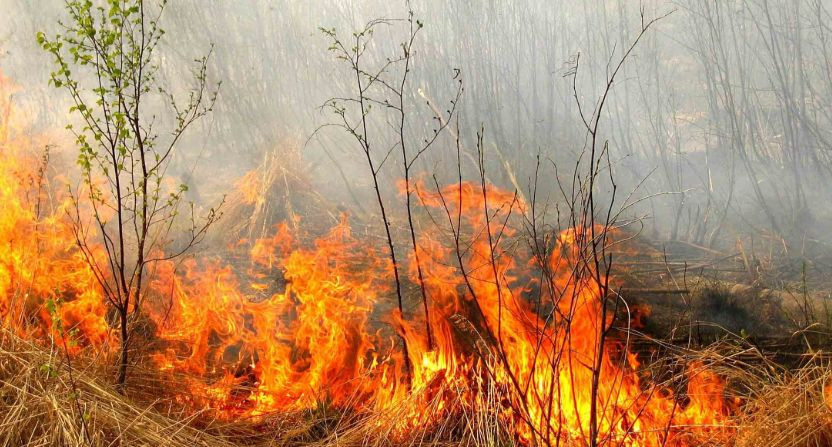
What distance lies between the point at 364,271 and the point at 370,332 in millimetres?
721

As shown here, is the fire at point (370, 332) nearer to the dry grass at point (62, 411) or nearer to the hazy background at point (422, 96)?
the dry grass at point (62, 411)

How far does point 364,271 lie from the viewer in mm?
4867

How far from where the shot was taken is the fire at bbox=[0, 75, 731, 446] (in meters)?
3.12

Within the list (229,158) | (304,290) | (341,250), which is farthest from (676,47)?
(304,290)

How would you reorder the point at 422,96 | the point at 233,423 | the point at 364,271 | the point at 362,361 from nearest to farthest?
the point at 233,423, the point at 362,361, the point at 364,271, the point at 422,96

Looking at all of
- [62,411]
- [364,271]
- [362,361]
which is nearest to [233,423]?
[362,361]

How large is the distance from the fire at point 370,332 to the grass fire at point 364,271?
0.08 feet

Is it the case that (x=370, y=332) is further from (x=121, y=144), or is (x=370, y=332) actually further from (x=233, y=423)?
(x=121, y=144)

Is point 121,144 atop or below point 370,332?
atop

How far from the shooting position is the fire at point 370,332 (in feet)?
10.3

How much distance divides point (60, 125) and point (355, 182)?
542cm

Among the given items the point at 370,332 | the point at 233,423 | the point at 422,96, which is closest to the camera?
the point at 233,423

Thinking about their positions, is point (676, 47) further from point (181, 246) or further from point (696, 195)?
point (181, 246)

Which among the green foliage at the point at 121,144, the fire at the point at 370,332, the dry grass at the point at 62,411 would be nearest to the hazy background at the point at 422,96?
the green foliage at the point at 121,144
